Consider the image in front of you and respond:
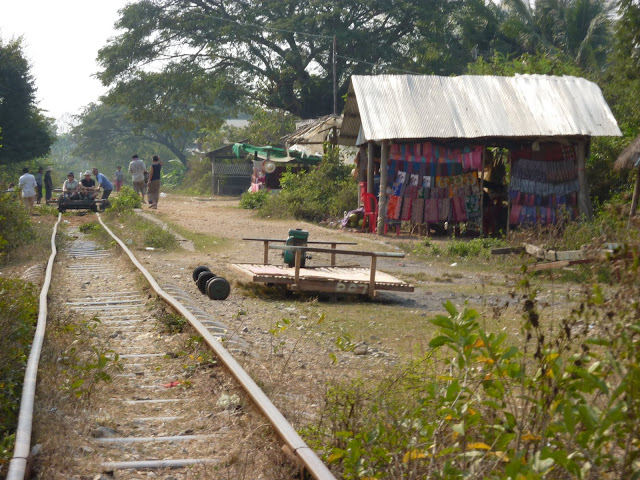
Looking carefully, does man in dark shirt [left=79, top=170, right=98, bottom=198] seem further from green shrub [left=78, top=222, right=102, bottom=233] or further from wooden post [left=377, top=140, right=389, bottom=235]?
wooden post [left=377, top=140, right=389, bottom=235]

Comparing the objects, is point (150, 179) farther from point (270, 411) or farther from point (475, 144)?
point (270, 411)

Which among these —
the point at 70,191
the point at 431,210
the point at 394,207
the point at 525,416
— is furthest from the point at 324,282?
the point at 70,191

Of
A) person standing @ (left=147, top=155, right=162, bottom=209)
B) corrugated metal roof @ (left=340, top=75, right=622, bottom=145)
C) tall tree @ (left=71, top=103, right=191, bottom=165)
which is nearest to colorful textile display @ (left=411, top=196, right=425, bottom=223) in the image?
corrugated metal roof @ (left=340, top=75, right=622, bottom=145)

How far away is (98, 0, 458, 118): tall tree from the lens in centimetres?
4278

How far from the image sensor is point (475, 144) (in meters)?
19.2

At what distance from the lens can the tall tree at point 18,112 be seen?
37.2 m

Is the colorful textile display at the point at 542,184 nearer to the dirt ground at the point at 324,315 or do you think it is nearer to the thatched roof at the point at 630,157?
the thatched roof at the point at 630,157

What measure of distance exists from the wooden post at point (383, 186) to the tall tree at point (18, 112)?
77.5 ft

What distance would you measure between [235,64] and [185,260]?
1238 inches

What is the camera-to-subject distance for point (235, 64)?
145ft

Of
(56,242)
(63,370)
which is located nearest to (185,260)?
(56,242)

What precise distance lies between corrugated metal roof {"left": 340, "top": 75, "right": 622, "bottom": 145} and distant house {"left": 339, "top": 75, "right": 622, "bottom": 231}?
0.02 m

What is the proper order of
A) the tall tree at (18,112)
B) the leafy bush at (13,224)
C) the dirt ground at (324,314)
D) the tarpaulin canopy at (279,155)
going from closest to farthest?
the dirt ground at (324,314), the leafy bush at (13,224), the tarpaulin canopy at (279,155), the tall tree at (18,112)

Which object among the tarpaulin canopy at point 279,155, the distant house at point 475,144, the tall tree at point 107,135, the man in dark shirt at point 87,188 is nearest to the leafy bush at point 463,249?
the distant house at point 475,144
